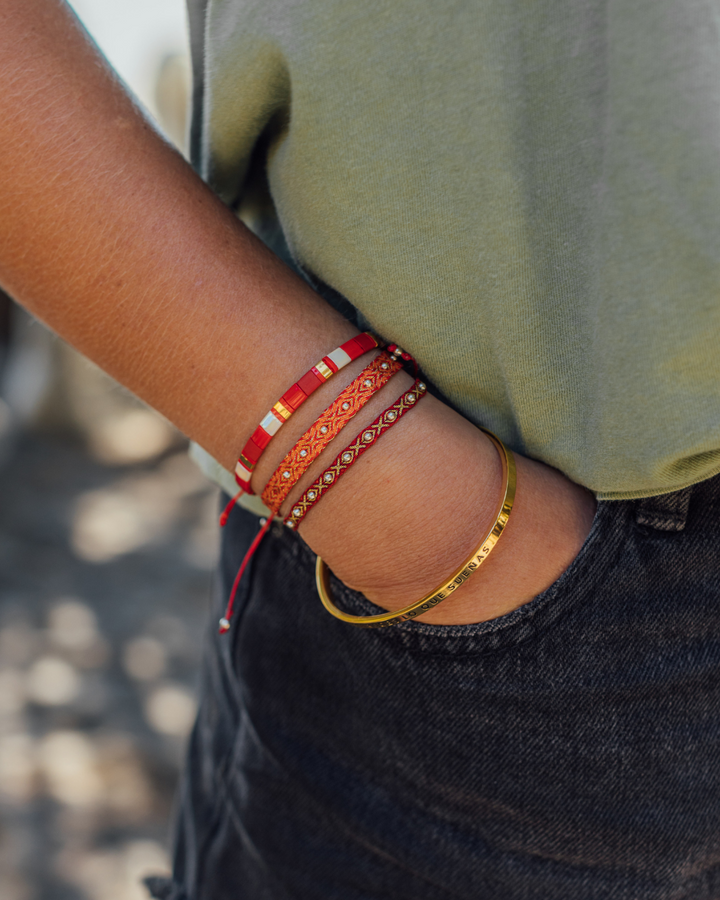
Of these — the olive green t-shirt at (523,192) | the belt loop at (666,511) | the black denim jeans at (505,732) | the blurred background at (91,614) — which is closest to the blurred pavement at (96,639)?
the blurred background at (91,614)

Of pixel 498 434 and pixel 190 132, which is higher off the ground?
pixel 190 132

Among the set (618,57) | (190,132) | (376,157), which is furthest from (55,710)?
(618,57)

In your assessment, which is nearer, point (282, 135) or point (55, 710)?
point (282, 135)

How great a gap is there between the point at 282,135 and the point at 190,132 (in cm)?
20

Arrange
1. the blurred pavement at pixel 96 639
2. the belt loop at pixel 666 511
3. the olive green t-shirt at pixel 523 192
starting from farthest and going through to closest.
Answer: the blurred pavement at pixel 96 639, the belt loop at pixel 666 511, the olive green t-shirt at pixel 523 192

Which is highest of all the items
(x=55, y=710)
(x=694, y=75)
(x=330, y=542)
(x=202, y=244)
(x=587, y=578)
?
(x=202, y=244)

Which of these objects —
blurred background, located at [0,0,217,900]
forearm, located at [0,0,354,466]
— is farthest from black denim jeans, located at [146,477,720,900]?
blurred background, located at [0,0,217,900]

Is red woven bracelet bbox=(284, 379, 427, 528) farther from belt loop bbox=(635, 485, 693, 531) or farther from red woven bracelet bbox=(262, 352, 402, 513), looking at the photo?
belt loop bbox=(635, 485, 693, 531)

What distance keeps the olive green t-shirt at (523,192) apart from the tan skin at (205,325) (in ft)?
0.18

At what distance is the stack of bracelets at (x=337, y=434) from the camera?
2.13ft

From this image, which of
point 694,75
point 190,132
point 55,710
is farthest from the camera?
point 55,710

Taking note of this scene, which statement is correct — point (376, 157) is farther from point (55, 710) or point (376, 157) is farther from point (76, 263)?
point (55, 710)

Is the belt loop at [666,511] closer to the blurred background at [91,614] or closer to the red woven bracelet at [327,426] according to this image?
the red woven bracelet at [327,426]

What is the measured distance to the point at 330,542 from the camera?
68 centimetres
